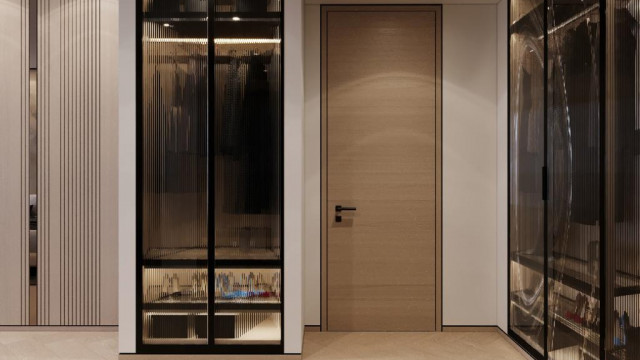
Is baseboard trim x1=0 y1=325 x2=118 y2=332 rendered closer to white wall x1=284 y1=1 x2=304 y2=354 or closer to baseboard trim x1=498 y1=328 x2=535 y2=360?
white wall x1=284 y1=1 x2=304 y2=354

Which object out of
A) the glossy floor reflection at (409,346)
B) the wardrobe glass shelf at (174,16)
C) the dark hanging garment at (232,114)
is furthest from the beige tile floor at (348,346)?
the wardrobe glass shelf at (174,16)

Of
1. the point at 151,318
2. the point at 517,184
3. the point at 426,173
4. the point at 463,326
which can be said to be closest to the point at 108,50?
the point at 151,318

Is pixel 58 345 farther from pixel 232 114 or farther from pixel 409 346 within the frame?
pixel 409 346

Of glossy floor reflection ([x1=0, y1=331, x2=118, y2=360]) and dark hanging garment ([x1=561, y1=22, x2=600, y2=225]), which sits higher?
Answer: dark hanging garment ([x1=561, y1=22, x2=600, y2=225])

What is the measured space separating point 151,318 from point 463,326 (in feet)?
7.69

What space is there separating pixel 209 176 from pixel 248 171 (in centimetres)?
26

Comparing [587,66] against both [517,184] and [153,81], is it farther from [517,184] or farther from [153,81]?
[153,81]

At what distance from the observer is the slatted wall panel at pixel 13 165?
12.8 ft

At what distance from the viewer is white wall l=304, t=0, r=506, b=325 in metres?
3.98

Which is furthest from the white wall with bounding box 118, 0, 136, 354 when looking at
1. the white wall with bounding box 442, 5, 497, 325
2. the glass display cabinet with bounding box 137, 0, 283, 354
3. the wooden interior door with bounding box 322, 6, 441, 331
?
the white wall with bounding box 442, 5, 497, 325

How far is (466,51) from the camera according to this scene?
3.98 m

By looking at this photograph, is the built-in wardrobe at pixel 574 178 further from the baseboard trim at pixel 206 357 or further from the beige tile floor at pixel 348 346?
the baseboard trim at pixel 206 357

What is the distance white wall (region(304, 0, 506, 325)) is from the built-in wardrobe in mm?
281

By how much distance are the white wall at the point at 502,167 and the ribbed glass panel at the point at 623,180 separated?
129 centimetres
